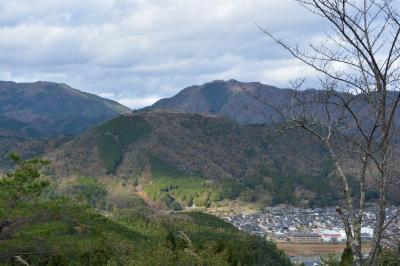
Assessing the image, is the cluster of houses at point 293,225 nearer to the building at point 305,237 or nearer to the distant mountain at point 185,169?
the building at point 305,237

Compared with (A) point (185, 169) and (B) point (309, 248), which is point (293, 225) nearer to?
(B) point (309, 248)

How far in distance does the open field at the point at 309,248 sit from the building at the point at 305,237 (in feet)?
9.09

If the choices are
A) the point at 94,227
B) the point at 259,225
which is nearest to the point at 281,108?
the point at 94,227

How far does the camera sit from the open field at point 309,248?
94875mm

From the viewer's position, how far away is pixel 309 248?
326ft

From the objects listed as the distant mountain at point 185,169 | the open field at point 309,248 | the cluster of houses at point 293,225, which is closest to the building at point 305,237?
the cluster of houses at point 293,225

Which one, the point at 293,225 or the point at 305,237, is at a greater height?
the point at 293,225

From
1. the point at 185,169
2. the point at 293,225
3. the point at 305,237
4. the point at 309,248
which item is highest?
the point at 185,169

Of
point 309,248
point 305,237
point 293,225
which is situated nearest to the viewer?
point 309,248

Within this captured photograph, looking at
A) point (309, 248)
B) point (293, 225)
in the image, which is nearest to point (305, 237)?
point (309, 248)

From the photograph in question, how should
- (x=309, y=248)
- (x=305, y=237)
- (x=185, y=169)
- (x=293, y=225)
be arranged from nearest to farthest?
(x=309, y=248) < (x=305, y=237) < (x=293, y=225) < (x=185, y=169)

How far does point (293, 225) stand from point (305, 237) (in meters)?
15.2

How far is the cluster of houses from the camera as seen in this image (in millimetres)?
108994

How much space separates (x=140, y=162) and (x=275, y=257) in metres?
115
